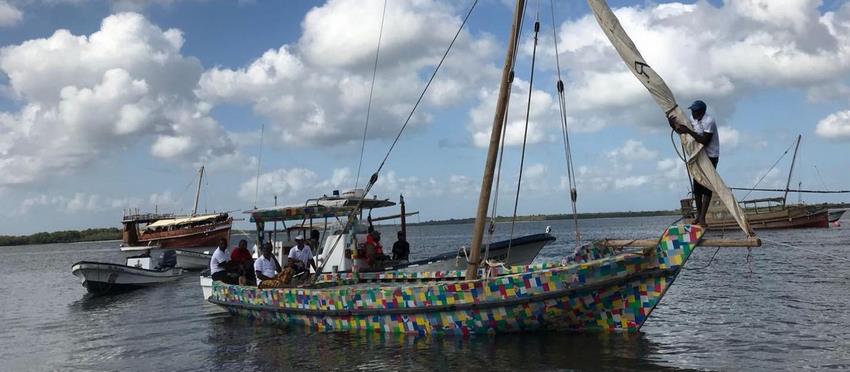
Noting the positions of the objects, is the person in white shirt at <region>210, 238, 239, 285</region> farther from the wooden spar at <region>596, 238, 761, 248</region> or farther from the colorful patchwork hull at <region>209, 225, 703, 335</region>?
the wooden spar at <region>596, 238, 761, 248</region>

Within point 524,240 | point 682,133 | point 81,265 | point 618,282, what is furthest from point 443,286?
point 81,265

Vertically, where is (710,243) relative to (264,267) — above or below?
above

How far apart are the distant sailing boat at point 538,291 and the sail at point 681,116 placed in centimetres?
2

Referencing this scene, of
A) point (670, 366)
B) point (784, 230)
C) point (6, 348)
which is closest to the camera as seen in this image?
point (670, 366)

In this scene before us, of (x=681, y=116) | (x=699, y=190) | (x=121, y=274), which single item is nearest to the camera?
(x=681, y=116)

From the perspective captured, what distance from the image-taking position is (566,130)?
537 inches

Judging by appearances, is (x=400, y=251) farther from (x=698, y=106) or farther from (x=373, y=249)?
(x=698, y=106)

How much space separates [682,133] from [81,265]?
25.2 m

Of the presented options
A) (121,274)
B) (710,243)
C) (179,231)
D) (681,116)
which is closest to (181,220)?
(179,231)

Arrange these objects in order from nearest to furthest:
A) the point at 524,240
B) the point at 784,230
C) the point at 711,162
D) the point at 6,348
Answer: the point at 711,162
the point at 6,348
the point at 524,240
the point at 784,230

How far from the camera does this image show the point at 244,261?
1909cm

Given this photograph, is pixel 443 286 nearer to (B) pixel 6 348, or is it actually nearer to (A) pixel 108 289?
(B) pixel 6 348

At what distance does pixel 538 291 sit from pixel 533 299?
9.4 inches

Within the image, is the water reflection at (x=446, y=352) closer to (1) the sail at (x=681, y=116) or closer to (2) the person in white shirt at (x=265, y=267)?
(1) the sail at (x=681, y=116)
